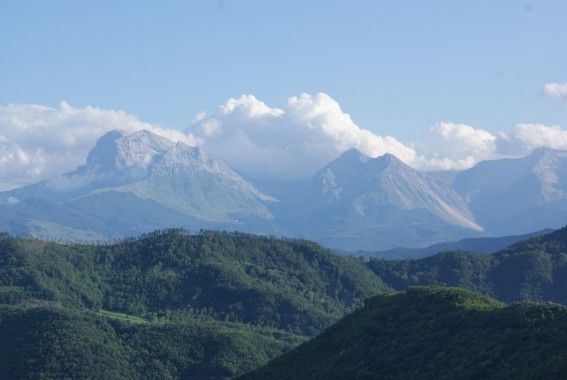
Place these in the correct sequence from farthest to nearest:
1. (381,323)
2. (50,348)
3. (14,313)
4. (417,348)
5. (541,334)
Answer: (14,313) < (50,348) < (381,323) < (417,348) < (541,334)

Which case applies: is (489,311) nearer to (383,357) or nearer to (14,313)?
(383,357)

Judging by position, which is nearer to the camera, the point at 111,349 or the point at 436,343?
the point at 436,343

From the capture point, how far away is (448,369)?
10538cm

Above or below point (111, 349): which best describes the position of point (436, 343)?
below

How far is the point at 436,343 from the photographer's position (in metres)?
115

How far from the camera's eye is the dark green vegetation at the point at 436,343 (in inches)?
3903

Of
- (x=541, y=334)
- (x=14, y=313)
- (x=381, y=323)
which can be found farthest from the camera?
(x=14, y=313)

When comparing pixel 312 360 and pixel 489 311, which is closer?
pixel 489 311

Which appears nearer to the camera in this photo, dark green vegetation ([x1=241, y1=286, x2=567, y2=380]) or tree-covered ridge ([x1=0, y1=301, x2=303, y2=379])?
dark green vegetation ([x1=241, y1=286, x2=567, y2=380])

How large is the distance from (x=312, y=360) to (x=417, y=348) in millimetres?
18715

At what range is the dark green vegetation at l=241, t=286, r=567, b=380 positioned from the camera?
99125mm

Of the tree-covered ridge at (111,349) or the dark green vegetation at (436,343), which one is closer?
the dark green vegetation at (436,343)

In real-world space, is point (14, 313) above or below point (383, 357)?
above

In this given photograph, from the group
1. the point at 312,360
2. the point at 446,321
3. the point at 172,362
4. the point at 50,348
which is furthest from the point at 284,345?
the point at 446,321
